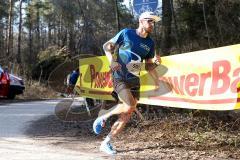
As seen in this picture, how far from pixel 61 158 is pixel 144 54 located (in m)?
1.94

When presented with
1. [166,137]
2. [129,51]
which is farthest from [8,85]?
[129,51]

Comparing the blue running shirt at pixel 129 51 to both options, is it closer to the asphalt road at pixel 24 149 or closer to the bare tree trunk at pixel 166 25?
the asphalt road at pixel 24 149

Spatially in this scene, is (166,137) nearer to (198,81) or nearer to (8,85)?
(198,81)

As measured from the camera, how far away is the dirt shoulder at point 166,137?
24.8 ft

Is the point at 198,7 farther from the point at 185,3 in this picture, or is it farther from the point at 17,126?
the point at 17,126

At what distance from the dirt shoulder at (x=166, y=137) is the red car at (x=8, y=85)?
34.9 feet

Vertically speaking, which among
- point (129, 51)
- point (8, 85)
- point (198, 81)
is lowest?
point (8, 85)

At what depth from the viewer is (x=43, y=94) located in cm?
2972

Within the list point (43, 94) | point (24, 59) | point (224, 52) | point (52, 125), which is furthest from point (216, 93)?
point (24, 59)

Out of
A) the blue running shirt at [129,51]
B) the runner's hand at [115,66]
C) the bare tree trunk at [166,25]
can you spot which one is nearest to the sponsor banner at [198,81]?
the blue running shirt at [129,51]

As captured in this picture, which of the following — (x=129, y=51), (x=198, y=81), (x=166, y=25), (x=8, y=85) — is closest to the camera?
(x=129, y=51)

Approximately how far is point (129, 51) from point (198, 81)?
119 centimetres

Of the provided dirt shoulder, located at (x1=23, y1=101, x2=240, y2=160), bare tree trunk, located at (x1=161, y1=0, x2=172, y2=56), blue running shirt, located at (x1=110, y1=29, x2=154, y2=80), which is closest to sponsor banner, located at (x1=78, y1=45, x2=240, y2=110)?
dirt shoulder, located at (x1=23, y1=101, x2=240, y2=160)

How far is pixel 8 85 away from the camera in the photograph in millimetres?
21703
